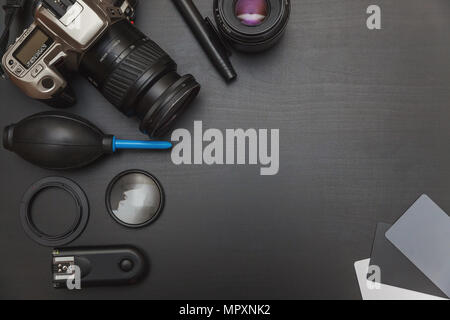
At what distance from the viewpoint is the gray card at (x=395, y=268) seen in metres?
0.73

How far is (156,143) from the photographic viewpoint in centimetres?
72

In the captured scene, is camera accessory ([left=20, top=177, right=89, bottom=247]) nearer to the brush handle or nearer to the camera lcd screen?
the brush handle

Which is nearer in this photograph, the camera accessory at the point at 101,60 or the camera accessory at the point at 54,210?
the camera accessory at the point at 101,60

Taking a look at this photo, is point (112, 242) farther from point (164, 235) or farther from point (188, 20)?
point (188, 20)

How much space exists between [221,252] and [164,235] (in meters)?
0.11

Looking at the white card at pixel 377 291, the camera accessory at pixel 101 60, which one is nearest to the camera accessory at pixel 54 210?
the camera accessory at pixel 101 60

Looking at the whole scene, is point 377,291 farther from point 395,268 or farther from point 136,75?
point 136,75

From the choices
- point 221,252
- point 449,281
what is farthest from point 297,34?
point 449,281

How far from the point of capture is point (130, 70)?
65cm

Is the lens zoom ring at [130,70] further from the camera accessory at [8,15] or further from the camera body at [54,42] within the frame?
the camera accessory at [8,15]

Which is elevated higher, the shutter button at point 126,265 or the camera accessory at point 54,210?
the camera accessory at point 54,210

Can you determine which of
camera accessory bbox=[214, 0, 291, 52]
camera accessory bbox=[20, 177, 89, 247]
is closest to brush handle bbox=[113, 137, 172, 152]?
camera accessory bbox=[20, 177, 89, 247]

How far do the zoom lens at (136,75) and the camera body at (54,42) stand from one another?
0.02 meters

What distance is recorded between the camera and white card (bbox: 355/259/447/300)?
0.73 metres
